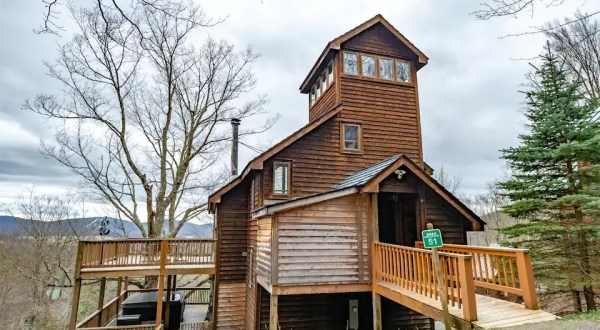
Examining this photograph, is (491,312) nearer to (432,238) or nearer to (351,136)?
(432,238)

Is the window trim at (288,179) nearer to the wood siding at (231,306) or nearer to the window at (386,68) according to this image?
the wood siding at (231,306)

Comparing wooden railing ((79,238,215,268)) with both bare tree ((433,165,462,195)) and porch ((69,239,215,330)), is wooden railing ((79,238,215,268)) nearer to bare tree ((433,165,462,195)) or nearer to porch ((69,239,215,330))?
porch ((69,239,215,330))

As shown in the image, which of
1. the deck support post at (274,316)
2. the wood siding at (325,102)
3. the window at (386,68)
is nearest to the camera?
the deck support post at (274,316)

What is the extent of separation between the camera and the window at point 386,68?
12359 mm

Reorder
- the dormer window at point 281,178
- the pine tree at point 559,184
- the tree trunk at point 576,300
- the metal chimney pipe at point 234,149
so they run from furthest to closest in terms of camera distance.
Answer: the metal chimney pipe at point 234,149 < the tree trunk at point 576,300 < the pine tree at point 559,184 < the dormer window at point 281,178

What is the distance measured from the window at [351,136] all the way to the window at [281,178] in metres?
2.30

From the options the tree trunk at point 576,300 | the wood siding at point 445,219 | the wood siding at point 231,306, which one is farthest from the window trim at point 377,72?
the tree trunk at point 576,300

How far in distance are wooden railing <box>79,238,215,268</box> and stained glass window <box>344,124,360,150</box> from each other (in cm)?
621

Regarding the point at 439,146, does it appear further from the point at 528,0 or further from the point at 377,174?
the point at 528,0

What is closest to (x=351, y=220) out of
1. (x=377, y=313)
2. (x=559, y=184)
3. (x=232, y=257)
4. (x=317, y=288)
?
(x=317, y=288)

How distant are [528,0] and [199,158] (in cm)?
1971

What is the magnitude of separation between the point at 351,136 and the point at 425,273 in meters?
6.00

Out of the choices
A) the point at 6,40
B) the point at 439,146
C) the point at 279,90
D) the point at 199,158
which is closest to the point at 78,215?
the point at 199,158

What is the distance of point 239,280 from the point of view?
40.4 ft
